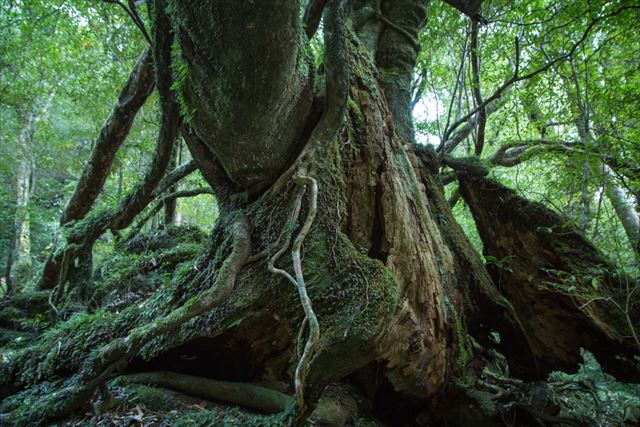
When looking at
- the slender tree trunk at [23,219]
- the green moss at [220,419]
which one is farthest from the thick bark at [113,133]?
→ the slender tree trunk at [23,219]

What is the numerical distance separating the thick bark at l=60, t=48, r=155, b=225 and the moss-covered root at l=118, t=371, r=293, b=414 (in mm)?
3264

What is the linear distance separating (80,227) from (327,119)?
3367mm

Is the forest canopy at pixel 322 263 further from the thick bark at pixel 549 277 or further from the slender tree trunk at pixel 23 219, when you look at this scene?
the slender tree trunk at pixel 23 219

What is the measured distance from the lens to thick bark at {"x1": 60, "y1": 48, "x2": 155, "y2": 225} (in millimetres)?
4207

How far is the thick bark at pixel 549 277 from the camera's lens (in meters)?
3.50

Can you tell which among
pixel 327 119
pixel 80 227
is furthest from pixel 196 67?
pixel 80 227

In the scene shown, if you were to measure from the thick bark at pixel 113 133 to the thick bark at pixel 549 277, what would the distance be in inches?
170

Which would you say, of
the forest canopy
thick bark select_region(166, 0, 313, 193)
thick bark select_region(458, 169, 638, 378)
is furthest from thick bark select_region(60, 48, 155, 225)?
thick bark select_region(458, 169, 638, 378)

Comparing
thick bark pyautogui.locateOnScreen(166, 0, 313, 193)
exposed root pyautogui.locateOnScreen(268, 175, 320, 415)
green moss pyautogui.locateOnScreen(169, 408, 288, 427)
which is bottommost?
green moss pyautogui.locateOnScreen(169, 408, 288, 427)

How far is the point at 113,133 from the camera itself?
4.57 metres

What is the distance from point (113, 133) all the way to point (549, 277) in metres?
5.73

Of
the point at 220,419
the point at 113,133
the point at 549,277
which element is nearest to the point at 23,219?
the point at 113,133

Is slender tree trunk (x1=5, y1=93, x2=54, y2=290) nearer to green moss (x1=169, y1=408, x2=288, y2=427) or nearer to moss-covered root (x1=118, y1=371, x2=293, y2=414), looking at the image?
moss-covered root (x1=118, y1=371, x2=293, y2=414)

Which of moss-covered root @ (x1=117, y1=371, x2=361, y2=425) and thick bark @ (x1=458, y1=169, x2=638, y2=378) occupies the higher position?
thick bark @ (x1=458, y1=169, x2=638, y2=378)
